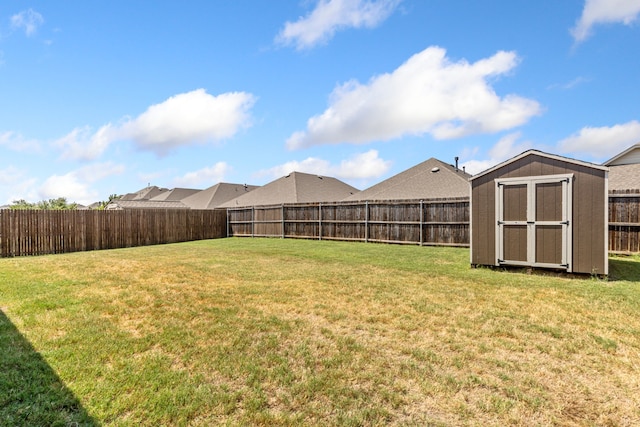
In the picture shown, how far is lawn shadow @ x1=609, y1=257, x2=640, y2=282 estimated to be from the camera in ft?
20.7

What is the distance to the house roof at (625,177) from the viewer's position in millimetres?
10961

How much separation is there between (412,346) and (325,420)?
141cm

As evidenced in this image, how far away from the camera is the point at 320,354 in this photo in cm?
283

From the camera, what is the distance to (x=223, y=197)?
30.5m

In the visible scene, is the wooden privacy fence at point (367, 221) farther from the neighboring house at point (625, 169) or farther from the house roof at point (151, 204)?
the house roof at point (151, 204)

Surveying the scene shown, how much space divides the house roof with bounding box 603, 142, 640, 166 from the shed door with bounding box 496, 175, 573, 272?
10687 mm

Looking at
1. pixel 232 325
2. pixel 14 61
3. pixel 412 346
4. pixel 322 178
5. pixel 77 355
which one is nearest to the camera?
pixel 77 355

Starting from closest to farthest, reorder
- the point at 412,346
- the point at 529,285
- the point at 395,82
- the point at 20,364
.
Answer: the point at 20,364 < the point at 412,346 < the point at 529,285 < the point at 395,82

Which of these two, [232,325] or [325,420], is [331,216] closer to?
[232,325]

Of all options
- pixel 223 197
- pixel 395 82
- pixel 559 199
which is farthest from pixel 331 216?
pixel 223 197

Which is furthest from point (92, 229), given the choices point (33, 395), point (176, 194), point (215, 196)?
point (176, 194)

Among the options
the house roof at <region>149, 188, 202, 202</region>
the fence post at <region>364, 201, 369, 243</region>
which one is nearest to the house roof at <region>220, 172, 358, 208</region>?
the fence post at <region>364, 201, 369, 243</region>

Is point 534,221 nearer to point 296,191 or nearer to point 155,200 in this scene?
point 296,191

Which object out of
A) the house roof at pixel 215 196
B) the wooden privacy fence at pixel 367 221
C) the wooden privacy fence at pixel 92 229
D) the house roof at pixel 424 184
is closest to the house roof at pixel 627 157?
the house roof at pixel 424 184
